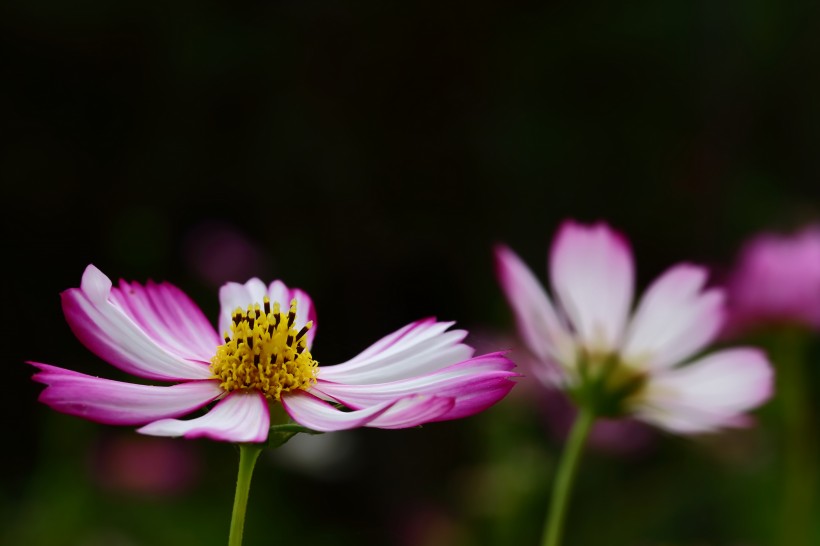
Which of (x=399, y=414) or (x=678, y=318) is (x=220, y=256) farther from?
(x=399, y=414)

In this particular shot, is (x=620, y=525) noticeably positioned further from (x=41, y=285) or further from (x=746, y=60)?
(x=746, y=60)

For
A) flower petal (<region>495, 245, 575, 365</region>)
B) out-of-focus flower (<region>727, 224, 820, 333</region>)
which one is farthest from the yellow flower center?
out-of-focus flower (<region>727, 224, 820, 333</region>)

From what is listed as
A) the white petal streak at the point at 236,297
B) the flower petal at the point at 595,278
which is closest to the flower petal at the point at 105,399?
the white petal streak at the point at 236,297

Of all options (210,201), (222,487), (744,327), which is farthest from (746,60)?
(744,327)

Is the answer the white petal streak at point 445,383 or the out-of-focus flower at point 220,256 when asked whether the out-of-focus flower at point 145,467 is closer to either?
the out-of-focus flower at point 220,256

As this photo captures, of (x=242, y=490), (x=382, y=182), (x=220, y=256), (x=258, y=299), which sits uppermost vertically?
(x=382, y=182)

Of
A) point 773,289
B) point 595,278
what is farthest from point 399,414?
point 773,289
